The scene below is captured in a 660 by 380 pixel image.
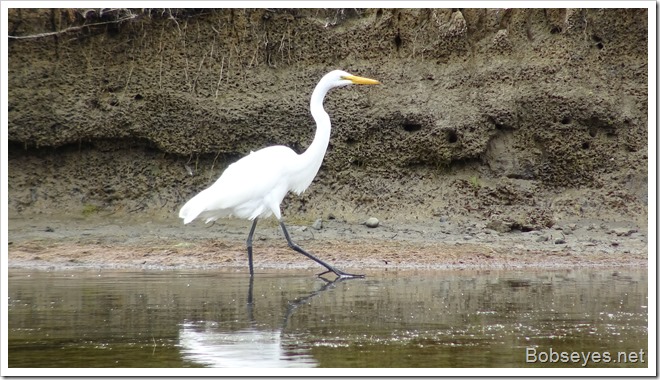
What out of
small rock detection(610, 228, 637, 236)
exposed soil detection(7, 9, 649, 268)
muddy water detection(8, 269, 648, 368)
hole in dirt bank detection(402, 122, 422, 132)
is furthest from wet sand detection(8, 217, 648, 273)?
hole in dirt bank detection(402, 122, 422, 132)

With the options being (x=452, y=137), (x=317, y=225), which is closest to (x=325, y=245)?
(x=317, y=225)

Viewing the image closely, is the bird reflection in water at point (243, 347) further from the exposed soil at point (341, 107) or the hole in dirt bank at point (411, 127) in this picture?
the hole in dirt bank at point (411, 127)

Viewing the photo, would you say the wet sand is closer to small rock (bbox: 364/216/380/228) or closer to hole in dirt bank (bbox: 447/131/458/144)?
small rock (bbox: 364/216/380/228)

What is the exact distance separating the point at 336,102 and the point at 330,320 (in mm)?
6067

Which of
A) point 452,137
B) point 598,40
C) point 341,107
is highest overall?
point 598,40

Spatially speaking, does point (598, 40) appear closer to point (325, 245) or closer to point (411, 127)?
point (411, 127)

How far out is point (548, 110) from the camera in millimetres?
12398

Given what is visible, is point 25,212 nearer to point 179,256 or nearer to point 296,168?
point 179,256

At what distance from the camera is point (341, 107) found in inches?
487

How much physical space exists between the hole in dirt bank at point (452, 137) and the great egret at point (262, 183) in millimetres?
2641

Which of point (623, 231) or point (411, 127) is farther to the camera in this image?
point (411, 127)

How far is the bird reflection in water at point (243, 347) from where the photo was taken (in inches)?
209

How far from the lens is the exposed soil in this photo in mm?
12266

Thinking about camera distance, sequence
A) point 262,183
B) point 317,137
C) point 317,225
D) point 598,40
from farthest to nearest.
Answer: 1. point 598,40
2. point 317,225
3. point 317,137
4. point 262,183
